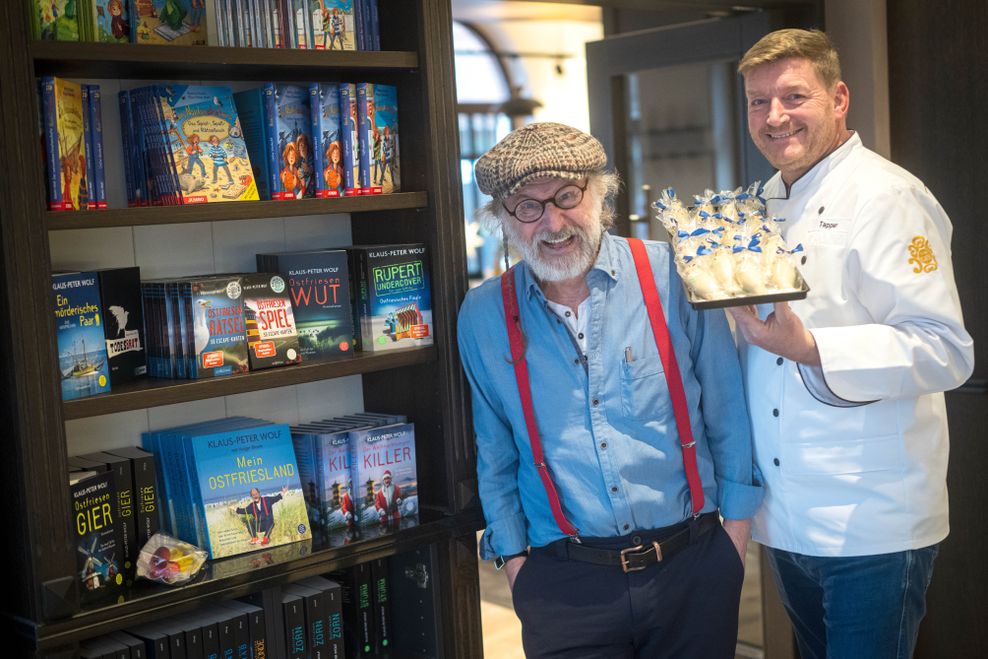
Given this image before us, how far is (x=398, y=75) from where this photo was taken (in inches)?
106

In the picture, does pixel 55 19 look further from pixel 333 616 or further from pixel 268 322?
pixel 333 616

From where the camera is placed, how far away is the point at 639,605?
7.84 feet

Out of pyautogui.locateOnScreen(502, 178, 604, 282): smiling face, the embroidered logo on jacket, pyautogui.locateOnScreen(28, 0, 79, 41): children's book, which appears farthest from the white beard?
pyautogui.locateOnScreen(28, 0, 79, 41): children's book

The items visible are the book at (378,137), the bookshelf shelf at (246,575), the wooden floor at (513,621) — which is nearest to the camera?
the bookshelf shelf at (246,575)

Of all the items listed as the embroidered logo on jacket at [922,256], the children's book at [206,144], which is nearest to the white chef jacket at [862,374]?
the embroidered logo on jacket at [922,256]

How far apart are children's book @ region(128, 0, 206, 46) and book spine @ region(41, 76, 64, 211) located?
0.27 m

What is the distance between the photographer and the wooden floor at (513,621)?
4168 mm

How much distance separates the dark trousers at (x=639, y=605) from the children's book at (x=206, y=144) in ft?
3.63

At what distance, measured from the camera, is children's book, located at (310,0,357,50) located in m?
2.52

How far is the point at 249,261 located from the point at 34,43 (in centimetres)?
83

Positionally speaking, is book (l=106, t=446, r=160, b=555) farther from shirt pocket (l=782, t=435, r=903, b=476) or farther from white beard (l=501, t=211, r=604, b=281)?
shirt pocket (l=782, t=435, r=903, b=476)

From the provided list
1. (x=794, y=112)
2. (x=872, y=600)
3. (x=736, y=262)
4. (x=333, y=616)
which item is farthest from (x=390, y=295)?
(x=872, y=600)

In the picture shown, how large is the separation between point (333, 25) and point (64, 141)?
0.71 meters

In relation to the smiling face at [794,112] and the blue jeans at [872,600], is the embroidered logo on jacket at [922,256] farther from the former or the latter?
the blue jeans at [872,600]
